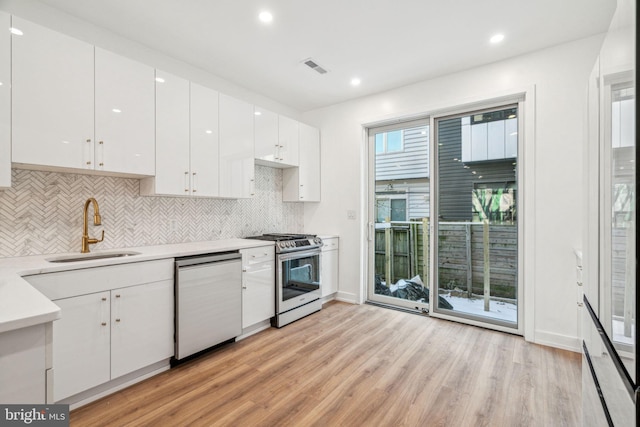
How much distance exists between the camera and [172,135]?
259 centimetres

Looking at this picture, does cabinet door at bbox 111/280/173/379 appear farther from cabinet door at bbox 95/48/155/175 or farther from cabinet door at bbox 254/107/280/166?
cabinet door at bbox 254/107/280/166

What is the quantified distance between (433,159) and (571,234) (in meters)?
1.49

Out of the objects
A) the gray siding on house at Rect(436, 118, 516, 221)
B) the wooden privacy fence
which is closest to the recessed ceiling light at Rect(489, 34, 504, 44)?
the gray siding on house at Rect(436, 118, 516, 221)

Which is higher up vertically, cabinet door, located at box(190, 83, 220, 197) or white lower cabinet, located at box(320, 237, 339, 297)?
cabinet door, located at box(190, 83, 220, 197)

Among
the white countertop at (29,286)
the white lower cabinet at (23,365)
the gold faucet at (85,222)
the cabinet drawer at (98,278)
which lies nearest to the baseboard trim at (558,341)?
the white countertop at (29,286)

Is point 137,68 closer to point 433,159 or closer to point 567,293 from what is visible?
point 433,159

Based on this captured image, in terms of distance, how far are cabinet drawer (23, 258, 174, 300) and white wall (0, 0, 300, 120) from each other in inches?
72.9

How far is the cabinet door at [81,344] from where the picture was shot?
5.72 ft

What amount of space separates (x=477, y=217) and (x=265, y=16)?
111 inches

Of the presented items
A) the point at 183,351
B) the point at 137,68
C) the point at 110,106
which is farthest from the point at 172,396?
the point at 137,68

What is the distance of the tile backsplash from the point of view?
209 cm

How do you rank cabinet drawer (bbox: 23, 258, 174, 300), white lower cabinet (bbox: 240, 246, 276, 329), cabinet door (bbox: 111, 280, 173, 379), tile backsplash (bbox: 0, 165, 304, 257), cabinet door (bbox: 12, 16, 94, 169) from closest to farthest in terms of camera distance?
cabinet drawer (bbox: 23, 258, 174, 300) < cabinet door (bbox: 12, 16, 94, 169) < cabinet door (bbox: 111, 280, 173, 379) < tile backsplash (bbox: 0, 165, 304, 257) < white lower cabinet (bbox: 240, 246, 276, 329)

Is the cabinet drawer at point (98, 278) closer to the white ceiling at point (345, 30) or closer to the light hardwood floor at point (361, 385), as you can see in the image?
the light hardwood floor at point (361, 385)

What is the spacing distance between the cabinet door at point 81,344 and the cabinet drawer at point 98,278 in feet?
0.17
